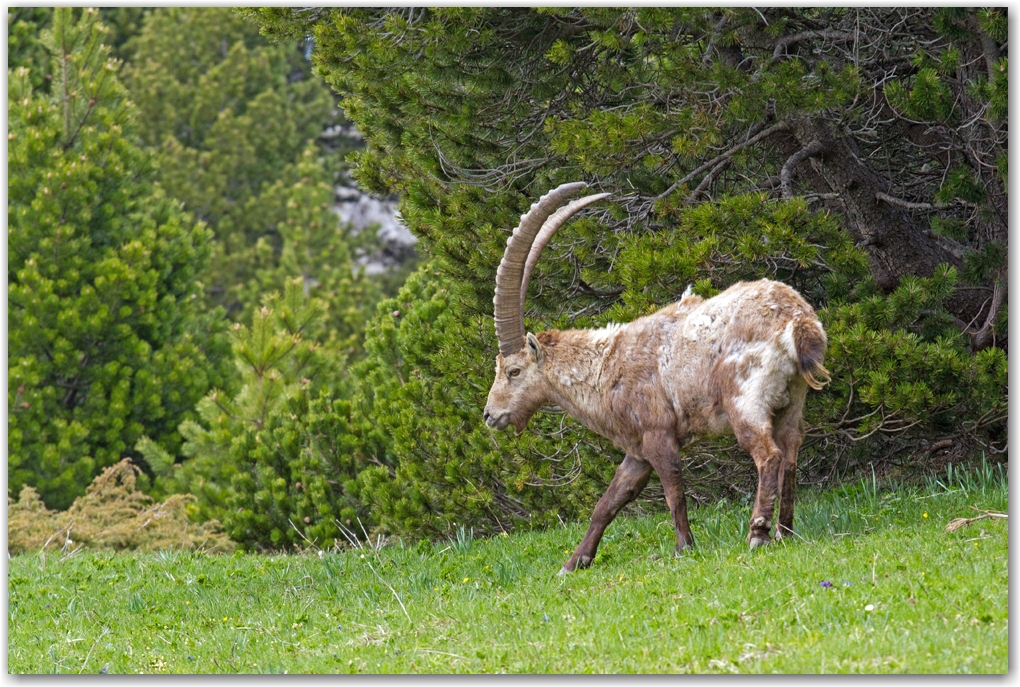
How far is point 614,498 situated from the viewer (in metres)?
7.62

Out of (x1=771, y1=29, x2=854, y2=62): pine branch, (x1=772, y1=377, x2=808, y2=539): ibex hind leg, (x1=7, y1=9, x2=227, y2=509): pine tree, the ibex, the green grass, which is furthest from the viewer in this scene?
(x1=7, y1=9, x2=227, y2=509): pine tree

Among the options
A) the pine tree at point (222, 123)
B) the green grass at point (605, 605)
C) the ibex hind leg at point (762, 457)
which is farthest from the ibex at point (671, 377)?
the pine tree at point (222, 123)

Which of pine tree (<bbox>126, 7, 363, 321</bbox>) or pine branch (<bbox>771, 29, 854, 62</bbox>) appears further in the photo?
pine tree (<bbox>126, 7, 363, 321</bbox>)

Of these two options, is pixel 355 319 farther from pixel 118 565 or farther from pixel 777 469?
pixel 777 469

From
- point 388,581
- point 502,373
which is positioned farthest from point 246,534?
point 502,373

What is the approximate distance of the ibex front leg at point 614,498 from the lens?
25.0ft

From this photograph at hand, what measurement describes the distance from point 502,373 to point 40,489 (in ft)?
39.1

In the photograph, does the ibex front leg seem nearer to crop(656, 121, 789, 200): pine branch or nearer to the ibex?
the ibex

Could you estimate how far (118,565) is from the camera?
10.6 metres

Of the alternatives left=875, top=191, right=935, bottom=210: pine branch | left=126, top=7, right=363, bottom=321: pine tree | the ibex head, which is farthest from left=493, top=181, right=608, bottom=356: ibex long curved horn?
left=126, top=7, right=363, bottom=321: pine tree

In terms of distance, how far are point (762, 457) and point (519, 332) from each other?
6.72 feet

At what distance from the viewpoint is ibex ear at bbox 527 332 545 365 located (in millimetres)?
7941

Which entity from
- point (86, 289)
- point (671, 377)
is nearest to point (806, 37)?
point (671, 377)

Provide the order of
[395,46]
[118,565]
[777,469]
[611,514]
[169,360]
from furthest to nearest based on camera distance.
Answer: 1. [169,360]
2. [118,565]
3. [395,46]
4. [611,514]
5. [777,469]
